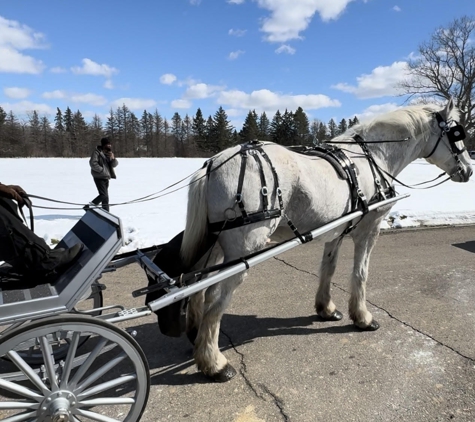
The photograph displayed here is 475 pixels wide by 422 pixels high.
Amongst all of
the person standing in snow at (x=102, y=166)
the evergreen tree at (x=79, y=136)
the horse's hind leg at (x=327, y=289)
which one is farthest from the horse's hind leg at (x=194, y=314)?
the evergreen tree at (x=79, y=136)

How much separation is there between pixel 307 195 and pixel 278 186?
0.30 m

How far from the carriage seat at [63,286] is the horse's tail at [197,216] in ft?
1.90

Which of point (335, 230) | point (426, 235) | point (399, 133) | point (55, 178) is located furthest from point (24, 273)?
point (55, 178)

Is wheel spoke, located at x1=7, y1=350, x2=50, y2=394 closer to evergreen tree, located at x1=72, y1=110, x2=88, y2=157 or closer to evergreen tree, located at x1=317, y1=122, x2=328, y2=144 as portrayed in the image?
evergreen tree, located at x1=317, y1=122, x2=328, y2=144

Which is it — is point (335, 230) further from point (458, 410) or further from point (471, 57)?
point (471, 57)

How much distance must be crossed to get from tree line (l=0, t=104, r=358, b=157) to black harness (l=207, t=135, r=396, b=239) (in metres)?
50.8

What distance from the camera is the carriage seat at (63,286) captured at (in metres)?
1.86

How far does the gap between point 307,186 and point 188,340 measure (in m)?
1.83

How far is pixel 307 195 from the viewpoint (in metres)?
2.85

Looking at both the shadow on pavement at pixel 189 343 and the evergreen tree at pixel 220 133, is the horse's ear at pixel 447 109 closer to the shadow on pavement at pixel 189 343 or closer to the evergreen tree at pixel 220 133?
the shadow on pavement at pixel 189 343

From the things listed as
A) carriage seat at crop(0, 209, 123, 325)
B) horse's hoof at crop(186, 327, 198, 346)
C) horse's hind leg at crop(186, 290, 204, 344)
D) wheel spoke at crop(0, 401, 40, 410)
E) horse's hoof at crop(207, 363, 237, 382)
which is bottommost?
horse's hoof at crop(207, 363, 237, 382)


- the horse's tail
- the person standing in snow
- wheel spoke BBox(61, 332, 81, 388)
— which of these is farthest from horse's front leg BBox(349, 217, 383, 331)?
the person standing in snow

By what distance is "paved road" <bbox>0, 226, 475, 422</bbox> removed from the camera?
2449mm

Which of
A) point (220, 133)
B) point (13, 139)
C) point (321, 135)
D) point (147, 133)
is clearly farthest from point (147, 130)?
point (321, 135)
